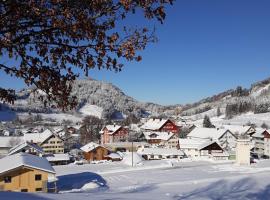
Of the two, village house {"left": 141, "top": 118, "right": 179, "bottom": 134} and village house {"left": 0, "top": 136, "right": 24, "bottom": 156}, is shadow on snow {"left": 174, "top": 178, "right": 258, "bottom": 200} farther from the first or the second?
village house {"left": 141, "top": 118, "right": 179, "bottom": 134}

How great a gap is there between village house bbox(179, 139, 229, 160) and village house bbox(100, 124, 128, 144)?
28296mm

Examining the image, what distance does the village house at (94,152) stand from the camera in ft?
177

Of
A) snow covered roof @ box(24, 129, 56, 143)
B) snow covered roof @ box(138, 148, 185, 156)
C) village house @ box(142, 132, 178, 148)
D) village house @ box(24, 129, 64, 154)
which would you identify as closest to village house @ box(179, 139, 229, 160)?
snow covered roof @ box(138, 148, 185, 156)

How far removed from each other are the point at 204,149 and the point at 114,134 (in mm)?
35012

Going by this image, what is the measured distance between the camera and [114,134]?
8269 centimetres

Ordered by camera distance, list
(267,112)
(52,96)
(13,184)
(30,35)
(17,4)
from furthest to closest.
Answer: (267,112), (13,184), (52,96), (30,35), (17,4)

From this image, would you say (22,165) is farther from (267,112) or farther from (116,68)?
(267,112)

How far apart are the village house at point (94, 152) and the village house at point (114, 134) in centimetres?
2722

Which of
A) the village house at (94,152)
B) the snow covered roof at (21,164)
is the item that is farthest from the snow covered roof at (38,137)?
the snow covered roof at (21,164)

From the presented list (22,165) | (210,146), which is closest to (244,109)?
(210,146)

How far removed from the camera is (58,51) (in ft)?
19.3

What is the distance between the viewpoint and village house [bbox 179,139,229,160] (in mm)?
47369

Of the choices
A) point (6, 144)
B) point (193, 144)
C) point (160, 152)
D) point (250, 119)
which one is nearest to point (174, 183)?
point (160, 152)

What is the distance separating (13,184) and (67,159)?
88.8 feet
